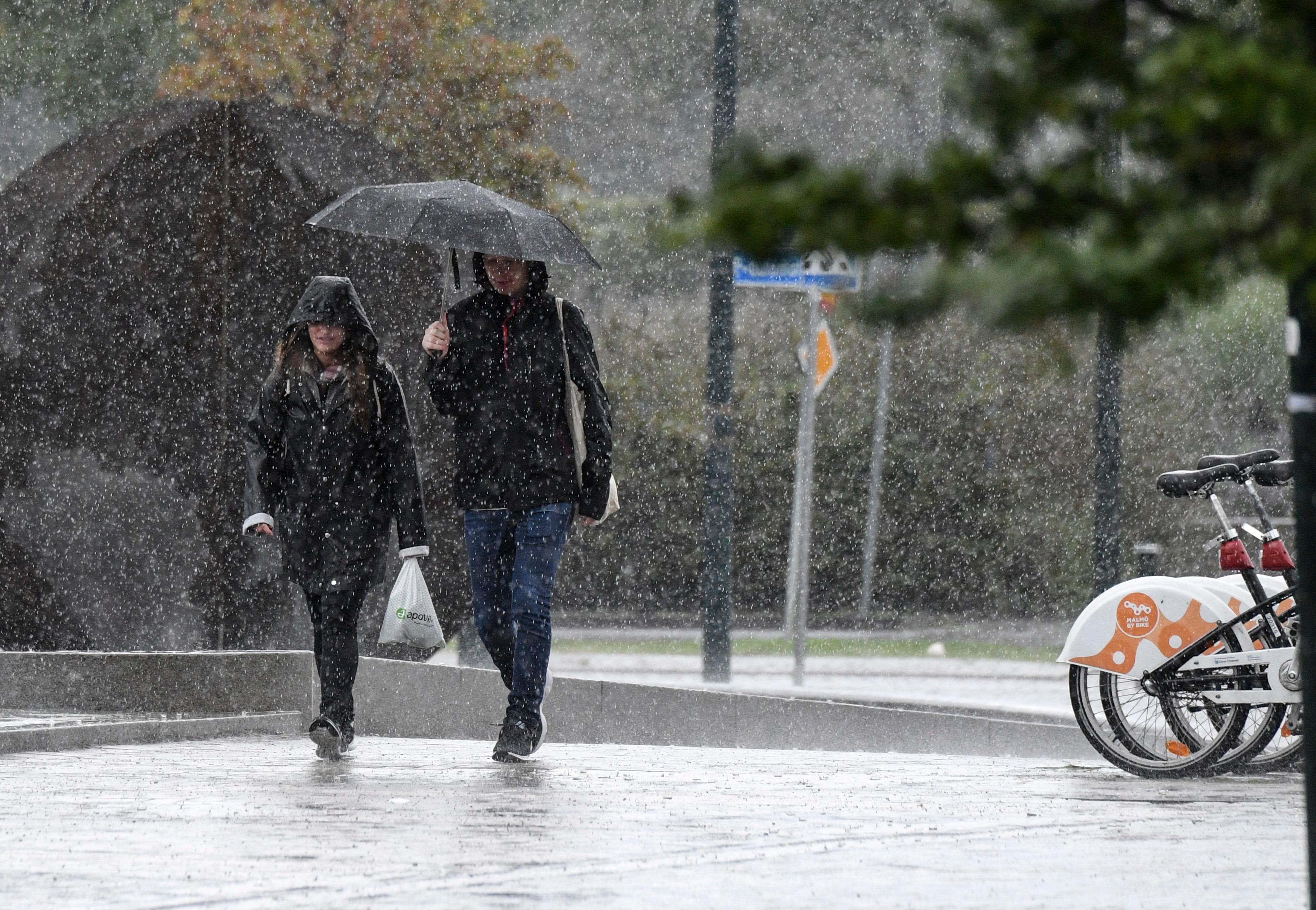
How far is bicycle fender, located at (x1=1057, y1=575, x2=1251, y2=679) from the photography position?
7582mm

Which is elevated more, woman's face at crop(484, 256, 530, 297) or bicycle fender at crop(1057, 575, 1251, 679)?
woman's face at crop(484, 256, 530, 297)

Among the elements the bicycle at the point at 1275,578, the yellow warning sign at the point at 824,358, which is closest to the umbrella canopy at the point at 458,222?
the bicycle at the point at 1275,578

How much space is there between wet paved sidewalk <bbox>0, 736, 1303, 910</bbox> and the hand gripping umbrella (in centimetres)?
179

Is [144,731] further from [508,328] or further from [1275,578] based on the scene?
[1275,578]

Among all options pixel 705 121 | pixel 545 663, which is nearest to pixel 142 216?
pixel 545 663

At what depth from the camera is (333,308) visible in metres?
7.86

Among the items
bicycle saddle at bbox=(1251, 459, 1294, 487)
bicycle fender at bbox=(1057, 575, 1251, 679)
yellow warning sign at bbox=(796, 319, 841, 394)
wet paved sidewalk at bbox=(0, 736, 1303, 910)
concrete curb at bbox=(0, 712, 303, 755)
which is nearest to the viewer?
Result: wet paved sidewalk at bbox=(0, 736, 1303, 910)

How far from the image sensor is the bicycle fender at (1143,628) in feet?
24.9

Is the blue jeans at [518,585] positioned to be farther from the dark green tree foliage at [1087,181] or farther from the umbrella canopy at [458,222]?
the dark green tree foliage at [1087,181]

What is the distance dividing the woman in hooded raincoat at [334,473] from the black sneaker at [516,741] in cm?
59

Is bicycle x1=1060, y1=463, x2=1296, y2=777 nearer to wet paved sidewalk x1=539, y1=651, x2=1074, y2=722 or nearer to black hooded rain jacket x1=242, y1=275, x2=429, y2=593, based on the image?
black hooded rain jacket x1=242, y1=275, x2=429, y2=593

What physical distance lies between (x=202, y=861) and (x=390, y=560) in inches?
209

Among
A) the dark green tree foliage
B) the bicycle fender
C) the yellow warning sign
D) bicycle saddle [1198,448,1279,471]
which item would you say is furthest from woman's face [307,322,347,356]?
the yellow warning sign

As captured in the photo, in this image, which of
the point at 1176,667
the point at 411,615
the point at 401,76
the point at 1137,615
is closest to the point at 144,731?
the point at 411,615
